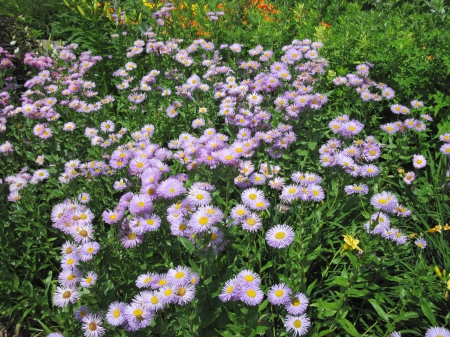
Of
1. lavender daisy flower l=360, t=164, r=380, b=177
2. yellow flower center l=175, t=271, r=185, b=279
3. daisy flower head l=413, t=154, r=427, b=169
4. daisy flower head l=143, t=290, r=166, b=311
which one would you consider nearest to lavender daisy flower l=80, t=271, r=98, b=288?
daisy flower head l=143, t=290, r=166, b=311

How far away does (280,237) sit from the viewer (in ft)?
6.19

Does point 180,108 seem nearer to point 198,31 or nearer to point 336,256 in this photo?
point 198,31

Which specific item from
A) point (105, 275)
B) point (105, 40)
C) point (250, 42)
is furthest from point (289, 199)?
point (105, 40)

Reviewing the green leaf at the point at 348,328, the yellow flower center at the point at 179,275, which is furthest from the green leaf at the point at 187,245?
the green leaf at the point at 348,328

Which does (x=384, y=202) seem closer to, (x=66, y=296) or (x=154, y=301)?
(x=154, y=301)

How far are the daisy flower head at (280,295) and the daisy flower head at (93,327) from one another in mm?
848

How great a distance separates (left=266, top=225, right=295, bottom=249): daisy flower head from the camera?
1.86m

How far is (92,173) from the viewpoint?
9.27 ft

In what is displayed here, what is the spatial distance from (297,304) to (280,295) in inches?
3.7

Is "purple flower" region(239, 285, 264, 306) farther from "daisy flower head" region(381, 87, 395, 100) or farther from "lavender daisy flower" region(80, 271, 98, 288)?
"daisy flower head" region(381, 87, 395, 100)

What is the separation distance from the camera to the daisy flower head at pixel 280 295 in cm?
179

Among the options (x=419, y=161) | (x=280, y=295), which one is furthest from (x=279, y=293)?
(x=419, y=161)

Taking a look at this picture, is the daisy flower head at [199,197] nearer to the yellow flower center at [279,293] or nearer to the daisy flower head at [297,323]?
the yellow flower center at [279,293]

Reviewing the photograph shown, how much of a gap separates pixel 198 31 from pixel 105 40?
1366 millimetres
